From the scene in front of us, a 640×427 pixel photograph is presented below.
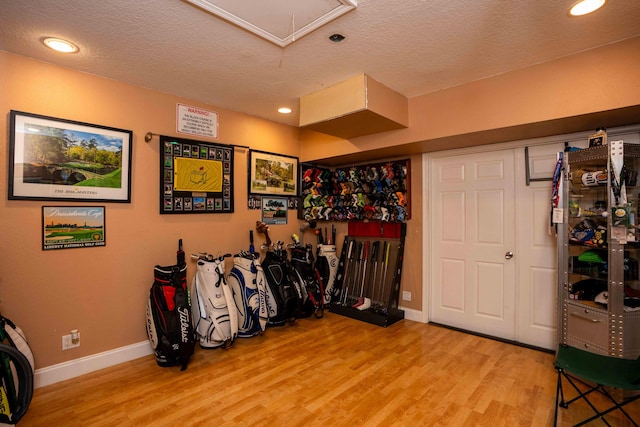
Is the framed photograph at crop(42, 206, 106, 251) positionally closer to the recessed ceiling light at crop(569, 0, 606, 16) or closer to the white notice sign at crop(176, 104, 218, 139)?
the white notice sign at crop(176, 104, 218, 139)

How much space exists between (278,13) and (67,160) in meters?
2.05

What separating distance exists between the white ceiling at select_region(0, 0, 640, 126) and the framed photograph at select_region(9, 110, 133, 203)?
499 millimetres

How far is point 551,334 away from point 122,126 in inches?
171

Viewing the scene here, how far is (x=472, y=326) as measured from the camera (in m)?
3.54

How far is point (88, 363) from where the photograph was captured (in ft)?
8.76

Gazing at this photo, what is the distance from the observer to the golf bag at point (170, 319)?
2707mm

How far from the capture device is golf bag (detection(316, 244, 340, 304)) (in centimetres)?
436

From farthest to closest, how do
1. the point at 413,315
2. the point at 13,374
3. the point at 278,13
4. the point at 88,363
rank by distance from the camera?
the point at 413,315
the point at 88,363
the point at 13,374
the point at 278,13

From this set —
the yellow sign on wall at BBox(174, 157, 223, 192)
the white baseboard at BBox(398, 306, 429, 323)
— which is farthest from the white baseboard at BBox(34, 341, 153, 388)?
the white baseboard at BBox(398, 306, 429, 323)

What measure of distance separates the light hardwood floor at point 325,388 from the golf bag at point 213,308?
5.5 inches

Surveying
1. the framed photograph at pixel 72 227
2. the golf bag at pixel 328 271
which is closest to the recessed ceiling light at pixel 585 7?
the golf bag at pixel 328 271

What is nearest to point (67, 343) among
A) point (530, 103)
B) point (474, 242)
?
point (474, 242)

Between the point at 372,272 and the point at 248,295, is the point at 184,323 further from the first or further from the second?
the point at 372,272

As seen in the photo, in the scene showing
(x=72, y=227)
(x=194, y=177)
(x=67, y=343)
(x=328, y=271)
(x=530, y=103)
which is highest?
(x=530, y=103)
